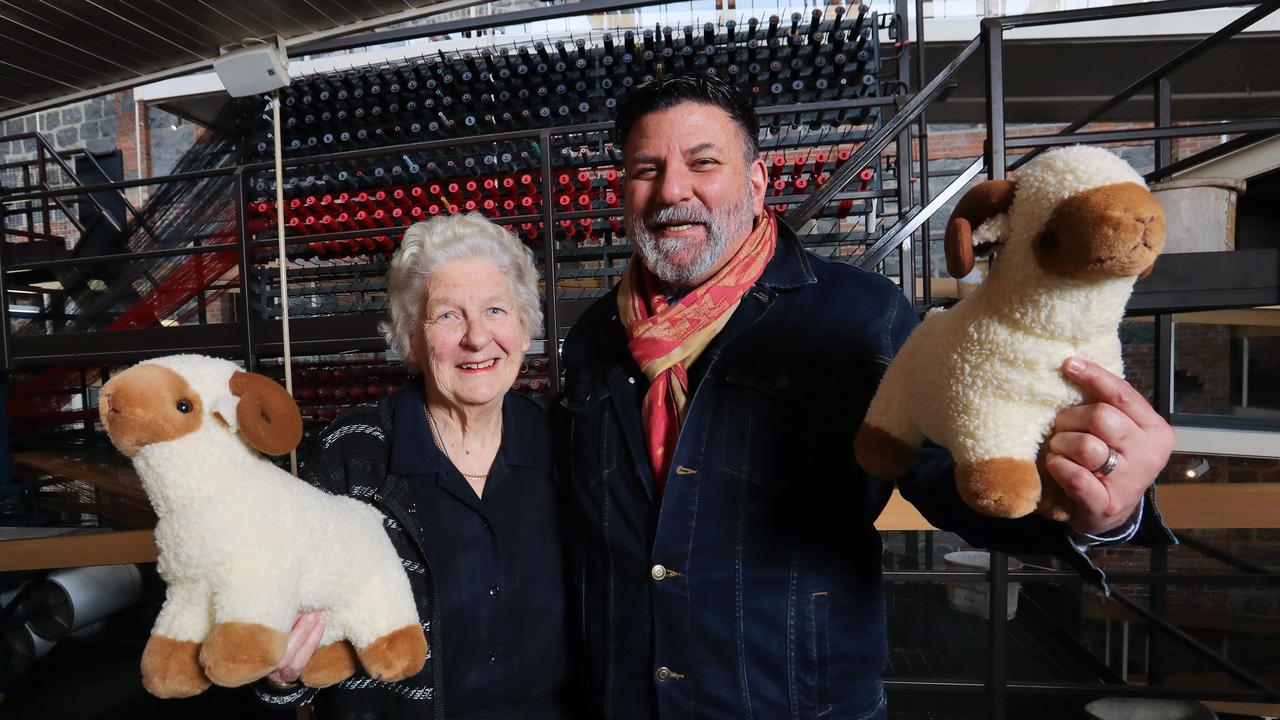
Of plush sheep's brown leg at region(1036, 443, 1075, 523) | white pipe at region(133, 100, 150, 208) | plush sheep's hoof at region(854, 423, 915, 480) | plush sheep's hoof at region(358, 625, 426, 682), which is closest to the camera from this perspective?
plush sheep's brown leg at region(1036, 443, 1075, 523)

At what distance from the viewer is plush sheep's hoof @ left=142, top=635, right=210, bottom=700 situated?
705mm

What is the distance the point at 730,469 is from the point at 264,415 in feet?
1.94

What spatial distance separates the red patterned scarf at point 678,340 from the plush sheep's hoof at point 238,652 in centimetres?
52

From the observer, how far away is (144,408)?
66 centimetres

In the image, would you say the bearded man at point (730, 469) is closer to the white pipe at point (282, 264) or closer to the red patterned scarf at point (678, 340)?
the red patterned scarf at point (678, 340)

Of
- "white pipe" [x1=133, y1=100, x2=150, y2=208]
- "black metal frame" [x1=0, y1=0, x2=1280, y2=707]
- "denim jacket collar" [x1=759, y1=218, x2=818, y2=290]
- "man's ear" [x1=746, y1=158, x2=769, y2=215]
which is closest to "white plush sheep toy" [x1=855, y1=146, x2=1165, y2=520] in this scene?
"denim jacket collar" [x1=759, y1=218, x2=818, y2=290]

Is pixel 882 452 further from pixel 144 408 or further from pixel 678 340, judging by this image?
pixel 144 408

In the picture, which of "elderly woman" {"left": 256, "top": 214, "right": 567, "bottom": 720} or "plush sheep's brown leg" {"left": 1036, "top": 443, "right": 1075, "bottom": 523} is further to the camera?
"elderly woman" {"left": 256, "top": 214, "right": 567, "bottom": 720}

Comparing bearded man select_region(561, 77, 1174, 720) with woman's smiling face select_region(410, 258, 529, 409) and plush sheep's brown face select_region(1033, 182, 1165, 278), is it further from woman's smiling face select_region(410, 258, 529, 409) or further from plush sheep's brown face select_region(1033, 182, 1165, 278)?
plush sheep's brown face select_region(1033, 182, 1165, 278)

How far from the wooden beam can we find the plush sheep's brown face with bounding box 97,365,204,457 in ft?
4.64

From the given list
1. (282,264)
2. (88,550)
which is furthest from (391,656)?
(88,550)

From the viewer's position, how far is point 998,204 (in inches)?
22.0

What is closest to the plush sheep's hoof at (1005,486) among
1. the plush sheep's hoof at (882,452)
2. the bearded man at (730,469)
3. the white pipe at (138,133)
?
the plush sheep's hoof at (882,452)

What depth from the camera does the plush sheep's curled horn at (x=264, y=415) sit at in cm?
69
